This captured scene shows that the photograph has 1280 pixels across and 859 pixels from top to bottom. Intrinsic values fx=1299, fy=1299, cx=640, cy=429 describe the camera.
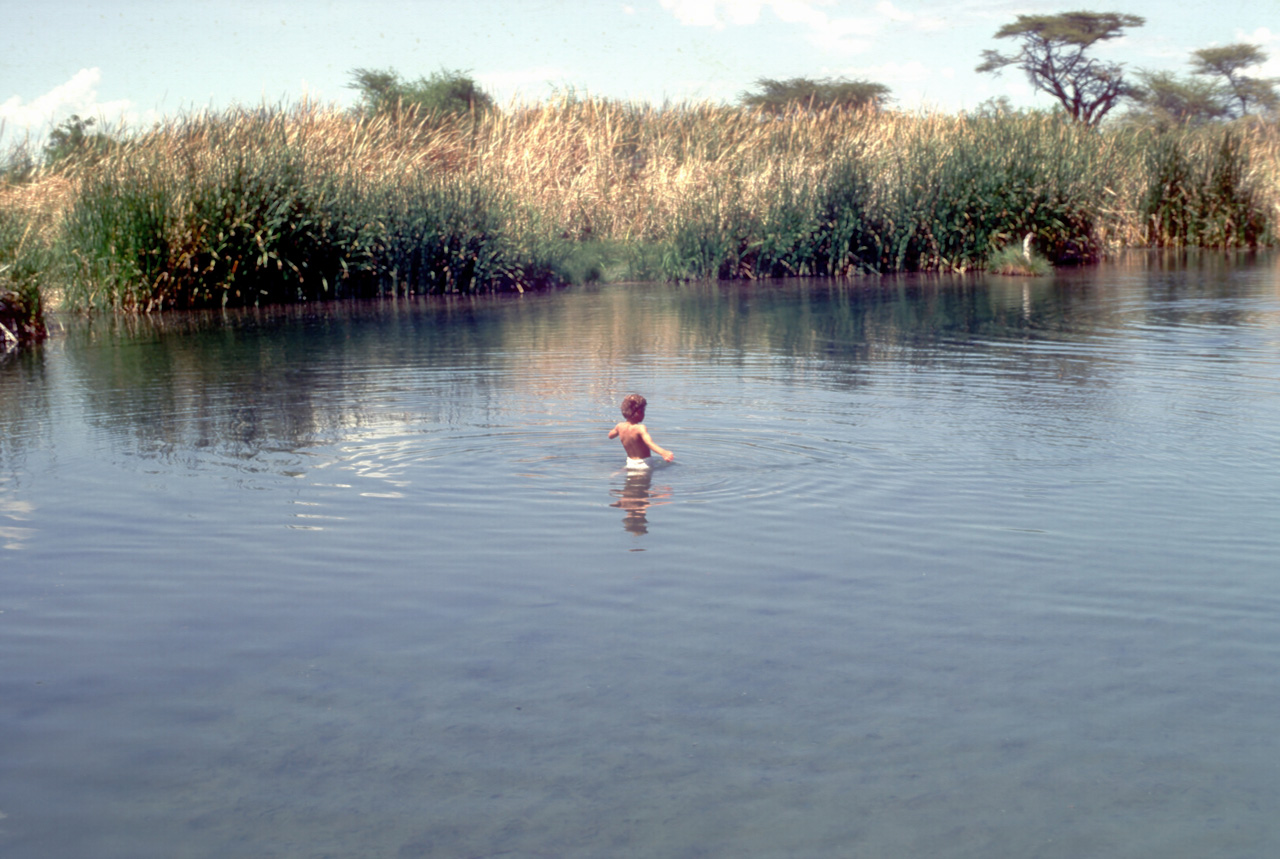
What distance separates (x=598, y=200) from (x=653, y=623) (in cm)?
2656

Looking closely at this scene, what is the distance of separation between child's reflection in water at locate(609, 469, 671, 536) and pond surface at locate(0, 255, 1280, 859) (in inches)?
1.6

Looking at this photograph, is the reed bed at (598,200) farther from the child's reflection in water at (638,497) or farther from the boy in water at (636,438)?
the child's reflection in water at (638,497)

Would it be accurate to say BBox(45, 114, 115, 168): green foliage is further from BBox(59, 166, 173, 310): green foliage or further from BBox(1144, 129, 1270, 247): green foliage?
BBox(1144, 129, 1270, 247): green foliage

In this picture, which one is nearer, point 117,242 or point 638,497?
point 638,497

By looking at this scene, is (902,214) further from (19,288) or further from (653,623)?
(653,623)

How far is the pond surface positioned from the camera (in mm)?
3312

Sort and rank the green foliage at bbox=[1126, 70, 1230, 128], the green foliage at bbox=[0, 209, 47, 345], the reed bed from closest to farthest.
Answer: the green foliage at bbox=[0, 209, 47, 345], the reed bed, the green foliage at bbox=[1126, 70, 1230, 128]

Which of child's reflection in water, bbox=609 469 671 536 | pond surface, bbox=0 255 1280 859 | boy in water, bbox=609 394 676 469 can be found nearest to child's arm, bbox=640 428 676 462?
boy in water, bbox=609 394 676 469

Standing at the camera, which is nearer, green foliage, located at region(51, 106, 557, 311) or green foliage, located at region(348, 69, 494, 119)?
green foliage, located at region(51, 106, 557, 311)

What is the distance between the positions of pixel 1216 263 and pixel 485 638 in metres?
24.8

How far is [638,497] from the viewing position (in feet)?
22.3

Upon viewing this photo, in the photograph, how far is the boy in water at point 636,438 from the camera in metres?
7.35

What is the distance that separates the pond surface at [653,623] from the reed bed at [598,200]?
11277mm

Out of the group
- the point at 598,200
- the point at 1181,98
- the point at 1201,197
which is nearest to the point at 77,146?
the point at 598,200
